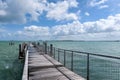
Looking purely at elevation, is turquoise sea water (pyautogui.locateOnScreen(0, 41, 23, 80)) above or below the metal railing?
below

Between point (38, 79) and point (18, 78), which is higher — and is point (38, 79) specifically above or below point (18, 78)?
above

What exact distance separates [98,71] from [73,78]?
9.21 metres

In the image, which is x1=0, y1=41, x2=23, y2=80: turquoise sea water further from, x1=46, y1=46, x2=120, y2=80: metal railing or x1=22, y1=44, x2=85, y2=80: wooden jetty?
x1=22, y1=44, x2=85, y2=80: wooden jetty

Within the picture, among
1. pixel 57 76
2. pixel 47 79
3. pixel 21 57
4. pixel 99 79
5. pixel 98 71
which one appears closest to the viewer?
pixel 47 79

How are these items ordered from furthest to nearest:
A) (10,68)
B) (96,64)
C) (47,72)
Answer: (10,68)
(96,64)
(47,72)

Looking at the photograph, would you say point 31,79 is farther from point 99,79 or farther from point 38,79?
point 99,79

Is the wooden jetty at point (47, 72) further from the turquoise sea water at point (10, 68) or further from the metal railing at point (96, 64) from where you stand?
the turquoise sea water at point (10, 68)

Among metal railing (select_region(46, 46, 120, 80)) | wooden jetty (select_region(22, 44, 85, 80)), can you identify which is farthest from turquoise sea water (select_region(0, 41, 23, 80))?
wooden jetty (select_region(22, 44, 85, 80))

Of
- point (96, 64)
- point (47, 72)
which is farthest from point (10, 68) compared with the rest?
point (47, 72)

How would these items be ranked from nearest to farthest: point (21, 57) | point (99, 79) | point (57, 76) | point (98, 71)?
1. point (57, 76)
2. point (99, 79)
3. point (98, 71)
4. point (21, 57)

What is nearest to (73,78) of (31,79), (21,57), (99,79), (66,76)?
(66,76)

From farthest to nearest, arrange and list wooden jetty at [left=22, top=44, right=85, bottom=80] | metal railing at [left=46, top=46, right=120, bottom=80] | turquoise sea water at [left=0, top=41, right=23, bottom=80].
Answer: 1. turquoise sea water at [left=0, top=41, right=23, bottom=80]
2. wooden jetty at [left=22, top=44, right=85, bottom=80]
3. metal railing at [left=46, top=46, right=120, bottom=80]

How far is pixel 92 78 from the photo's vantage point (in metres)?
13.7

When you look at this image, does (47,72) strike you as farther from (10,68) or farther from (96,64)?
(10,68)
